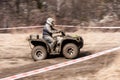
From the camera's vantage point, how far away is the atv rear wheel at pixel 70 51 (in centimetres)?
1345

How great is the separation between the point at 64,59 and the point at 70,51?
0.46m

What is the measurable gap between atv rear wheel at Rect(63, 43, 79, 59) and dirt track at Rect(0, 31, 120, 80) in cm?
30

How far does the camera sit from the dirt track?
1061 centimetres

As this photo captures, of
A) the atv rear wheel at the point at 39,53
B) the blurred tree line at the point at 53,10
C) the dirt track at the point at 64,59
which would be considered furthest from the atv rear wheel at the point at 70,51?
the blurred tree line at the point at 53,10

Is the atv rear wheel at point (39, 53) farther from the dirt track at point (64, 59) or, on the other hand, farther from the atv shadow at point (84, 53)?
the atv shadow at point (84, 53)

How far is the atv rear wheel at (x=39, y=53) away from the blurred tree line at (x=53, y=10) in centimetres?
876

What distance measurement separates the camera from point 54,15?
76.4 feet

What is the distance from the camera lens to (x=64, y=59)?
1371 cm

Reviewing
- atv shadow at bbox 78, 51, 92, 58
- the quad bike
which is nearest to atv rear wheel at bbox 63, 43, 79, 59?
the quad bike

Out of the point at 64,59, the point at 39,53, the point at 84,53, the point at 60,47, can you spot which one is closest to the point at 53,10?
the point at 84,53

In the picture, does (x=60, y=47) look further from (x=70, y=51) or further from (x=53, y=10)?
(x=53, y=10)

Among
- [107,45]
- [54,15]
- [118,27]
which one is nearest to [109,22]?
[118,27]

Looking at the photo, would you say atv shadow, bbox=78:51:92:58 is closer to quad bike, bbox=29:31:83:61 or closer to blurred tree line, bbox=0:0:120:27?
quad bike, bbox=29:31:83:61

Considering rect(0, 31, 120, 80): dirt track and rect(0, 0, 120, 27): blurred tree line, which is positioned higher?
rect(0, 0, 120, 27): blurred tree line
